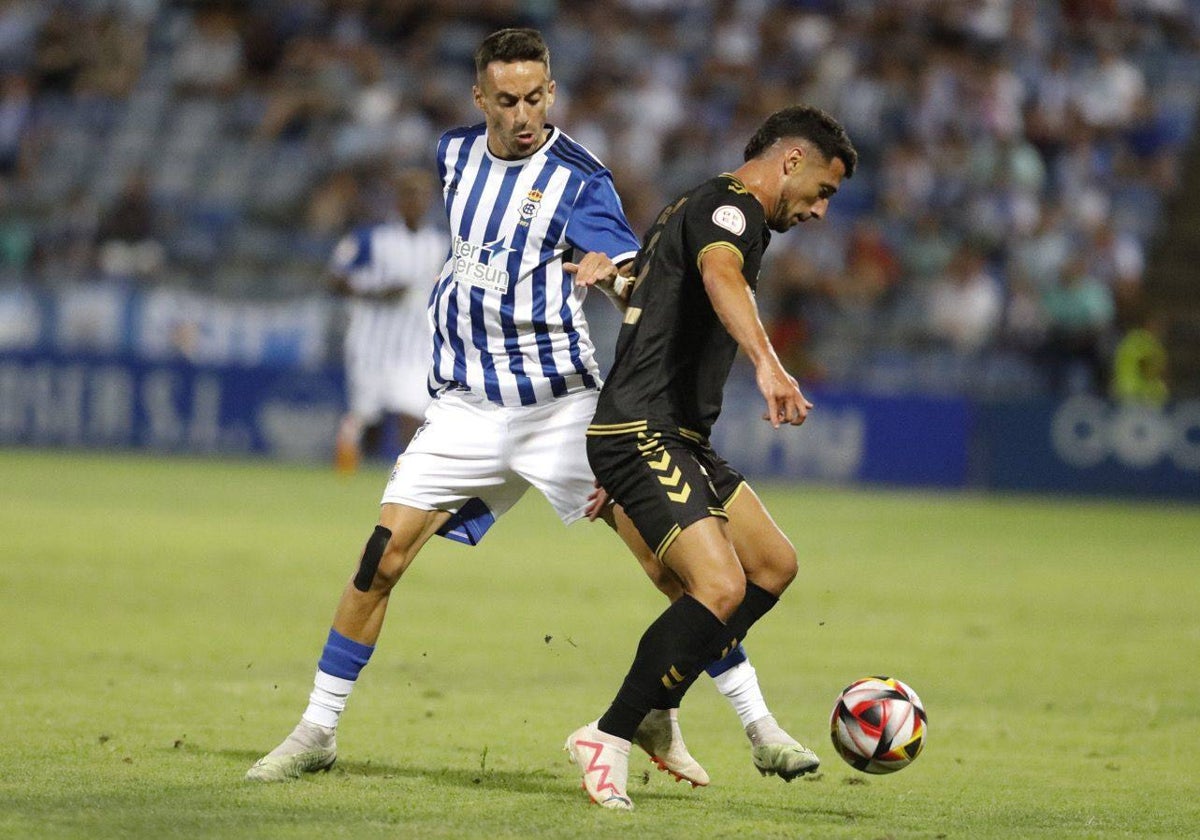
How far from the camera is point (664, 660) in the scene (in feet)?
18.0

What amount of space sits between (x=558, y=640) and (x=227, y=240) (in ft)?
47.5

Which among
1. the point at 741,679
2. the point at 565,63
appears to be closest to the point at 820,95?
the point at 565,63

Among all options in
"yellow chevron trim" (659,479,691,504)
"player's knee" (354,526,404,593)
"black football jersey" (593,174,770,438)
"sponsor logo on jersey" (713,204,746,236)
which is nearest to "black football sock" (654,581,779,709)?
"yellow chevron trim" (659,479,691,504)

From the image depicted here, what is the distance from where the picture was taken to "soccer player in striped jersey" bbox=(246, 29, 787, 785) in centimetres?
600

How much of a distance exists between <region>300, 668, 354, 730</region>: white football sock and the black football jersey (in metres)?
1.20

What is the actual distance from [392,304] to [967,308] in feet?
22.7

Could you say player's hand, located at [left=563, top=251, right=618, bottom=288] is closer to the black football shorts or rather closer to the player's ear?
the black football shorts

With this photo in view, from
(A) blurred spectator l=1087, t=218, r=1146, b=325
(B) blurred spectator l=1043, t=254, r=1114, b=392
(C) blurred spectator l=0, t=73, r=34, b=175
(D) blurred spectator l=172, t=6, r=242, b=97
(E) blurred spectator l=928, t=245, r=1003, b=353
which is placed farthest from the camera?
(D) blurred spectator l=172, t=6, r=242, b=97

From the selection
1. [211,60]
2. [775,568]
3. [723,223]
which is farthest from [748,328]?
[211,60]

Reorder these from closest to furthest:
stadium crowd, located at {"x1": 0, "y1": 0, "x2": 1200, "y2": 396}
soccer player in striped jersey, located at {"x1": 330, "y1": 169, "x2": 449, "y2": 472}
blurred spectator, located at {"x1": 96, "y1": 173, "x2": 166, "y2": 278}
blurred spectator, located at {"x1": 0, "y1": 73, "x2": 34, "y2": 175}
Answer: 1. soccer player in striped jersey, located at {"x1": 330, "y1": 169, "x2": 449, "y2": 472}
2. stadium crowd, located at {"x1": 0, "y1": 0, "x2": 1200, "y2": 396}
3. blurred spectator, located at {"x1": 96, "y1": 173, "x2": 166, "y2": 278}
4. blurred spectator, located at {"x1": 0, "y1": 73, "x2": 34, "y2": 175}

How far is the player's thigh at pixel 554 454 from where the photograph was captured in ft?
20.1

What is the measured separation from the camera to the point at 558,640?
9.19 metres

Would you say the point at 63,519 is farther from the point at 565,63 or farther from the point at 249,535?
the point at 565,63

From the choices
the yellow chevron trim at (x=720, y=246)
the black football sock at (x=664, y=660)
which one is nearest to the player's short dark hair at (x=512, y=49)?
the yellow chevron trim at (x=720, y=246)
